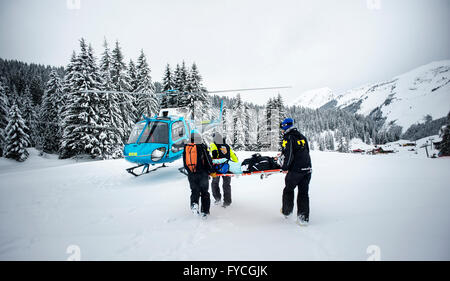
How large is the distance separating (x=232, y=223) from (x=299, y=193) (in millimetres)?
1472

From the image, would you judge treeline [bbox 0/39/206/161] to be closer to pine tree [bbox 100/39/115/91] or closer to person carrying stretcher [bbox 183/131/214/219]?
pine tree [bbox 100/39/115/91]

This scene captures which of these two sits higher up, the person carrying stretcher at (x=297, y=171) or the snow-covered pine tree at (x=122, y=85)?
the snow-covered pine tree at (x=122, y=85)

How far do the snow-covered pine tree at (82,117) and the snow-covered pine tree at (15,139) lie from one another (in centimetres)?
770

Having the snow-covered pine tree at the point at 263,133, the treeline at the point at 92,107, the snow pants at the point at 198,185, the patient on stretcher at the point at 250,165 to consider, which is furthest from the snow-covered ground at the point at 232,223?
the snow-covered pine tree at the point at 263,133

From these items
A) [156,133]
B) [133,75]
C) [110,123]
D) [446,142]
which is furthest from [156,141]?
[446,142]

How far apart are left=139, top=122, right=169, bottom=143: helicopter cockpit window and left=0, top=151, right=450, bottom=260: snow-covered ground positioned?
1.85 metres

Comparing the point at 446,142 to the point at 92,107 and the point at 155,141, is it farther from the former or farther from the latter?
the point at 92,107

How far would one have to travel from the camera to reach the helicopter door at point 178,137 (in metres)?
7.50

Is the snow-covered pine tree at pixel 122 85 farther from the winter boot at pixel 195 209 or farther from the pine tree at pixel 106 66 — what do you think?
the winter boot at pixel 195 209

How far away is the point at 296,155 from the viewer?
363cm

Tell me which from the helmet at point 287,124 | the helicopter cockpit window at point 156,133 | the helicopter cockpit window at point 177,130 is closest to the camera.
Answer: the helmet at point 287,124

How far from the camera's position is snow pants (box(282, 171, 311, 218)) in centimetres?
348

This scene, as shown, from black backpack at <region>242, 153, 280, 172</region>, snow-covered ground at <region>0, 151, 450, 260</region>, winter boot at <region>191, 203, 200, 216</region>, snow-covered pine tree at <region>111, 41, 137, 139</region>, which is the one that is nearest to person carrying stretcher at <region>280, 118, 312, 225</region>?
snow-covered ground at <region>0, 151, 450, 260</region>

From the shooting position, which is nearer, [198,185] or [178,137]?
[198,185]
